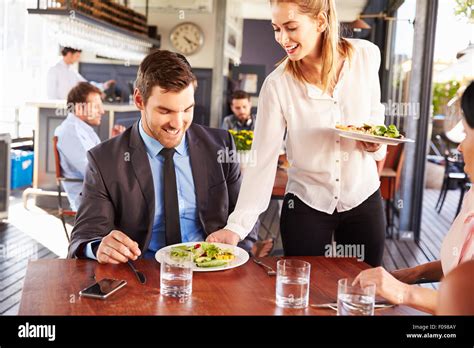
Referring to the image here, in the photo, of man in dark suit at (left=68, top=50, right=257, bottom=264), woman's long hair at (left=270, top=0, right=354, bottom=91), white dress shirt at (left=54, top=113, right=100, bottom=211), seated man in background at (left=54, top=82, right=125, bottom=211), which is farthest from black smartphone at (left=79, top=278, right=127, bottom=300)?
white dress shirt at (left=54, top=113, right=100, bottom=211)

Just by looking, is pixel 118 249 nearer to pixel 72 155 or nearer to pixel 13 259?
pixel 72 155

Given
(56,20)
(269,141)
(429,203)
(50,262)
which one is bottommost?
(429,203)

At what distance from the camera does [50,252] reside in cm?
458

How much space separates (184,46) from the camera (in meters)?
9.52

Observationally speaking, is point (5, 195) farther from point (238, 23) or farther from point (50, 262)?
point (238, 23)

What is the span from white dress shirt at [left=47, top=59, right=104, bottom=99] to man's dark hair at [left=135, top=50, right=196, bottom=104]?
5772 mm

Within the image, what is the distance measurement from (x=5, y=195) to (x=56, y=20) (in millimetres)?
1695

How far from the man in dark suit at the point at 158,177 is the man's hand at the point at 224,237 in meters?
0.15

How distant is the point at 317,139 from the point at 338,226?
1.00 ft

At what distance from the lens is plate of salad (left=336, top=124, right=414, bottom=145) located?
1.97m

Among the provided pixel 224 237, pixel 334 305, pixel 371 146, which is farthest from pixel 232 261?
pixel 371 146

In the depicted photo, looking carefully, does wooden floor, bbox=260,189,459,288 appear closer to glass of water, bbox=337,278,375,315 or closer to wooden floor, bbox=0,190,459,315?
wooden floor, bbox=0,190,459,315
